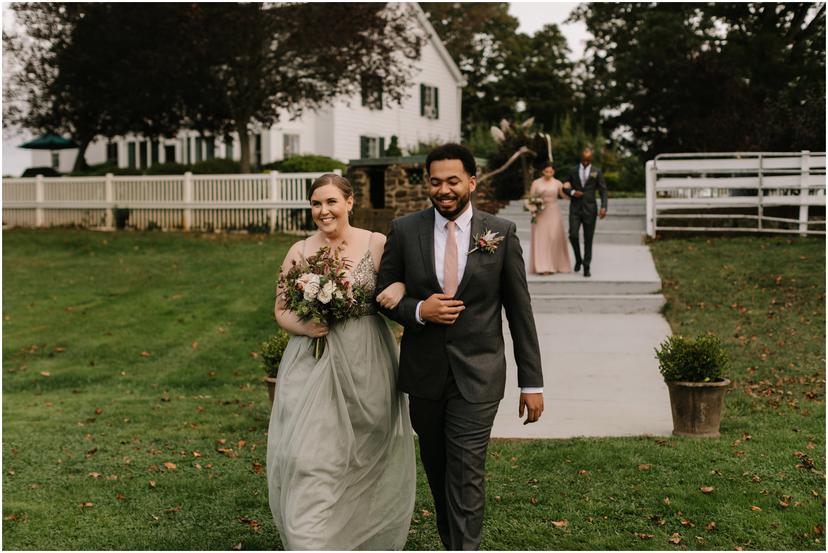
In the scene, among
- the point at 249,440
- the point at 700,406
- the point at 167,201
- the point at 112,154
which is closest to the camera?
the point at 700,406

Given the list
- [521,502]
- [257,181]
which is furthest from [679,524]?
[257,181]

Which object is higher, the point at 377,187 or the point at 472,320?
the point at 377,187

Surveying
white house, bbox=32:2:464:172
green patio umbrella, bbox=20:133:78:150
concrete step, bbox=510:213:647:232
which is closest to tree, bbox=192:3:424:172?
white house, bbox=32:2:464:172

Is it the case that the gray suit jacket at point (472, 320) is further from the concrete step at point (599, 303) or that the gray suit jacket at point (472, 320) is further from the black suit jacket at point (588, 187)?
the black suit jacket at point (588, 187)

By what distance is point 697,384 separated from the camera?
8484 mm

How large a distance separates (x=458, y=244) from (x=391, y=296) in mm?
445

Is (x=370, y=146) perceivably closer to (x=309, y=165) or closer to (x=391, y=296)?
(x=309, y=165)

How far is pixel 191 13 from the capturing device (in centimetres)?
2586

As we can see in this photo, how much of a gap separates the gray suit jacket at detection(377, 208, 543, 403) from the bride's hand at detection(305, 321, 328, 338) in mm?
406

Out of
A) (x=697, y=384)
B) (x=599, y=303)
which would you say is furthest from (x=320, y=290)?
(x=599, y=303)

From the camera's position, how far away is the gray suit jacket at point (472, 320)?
5004 mm

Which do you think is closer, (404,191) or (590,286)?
(590,286)

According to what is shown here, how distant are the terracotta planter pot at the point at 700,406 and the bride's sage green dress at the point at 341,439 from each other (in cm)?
376

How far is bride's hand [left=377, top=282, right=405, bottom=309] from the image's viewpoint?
5.10m
